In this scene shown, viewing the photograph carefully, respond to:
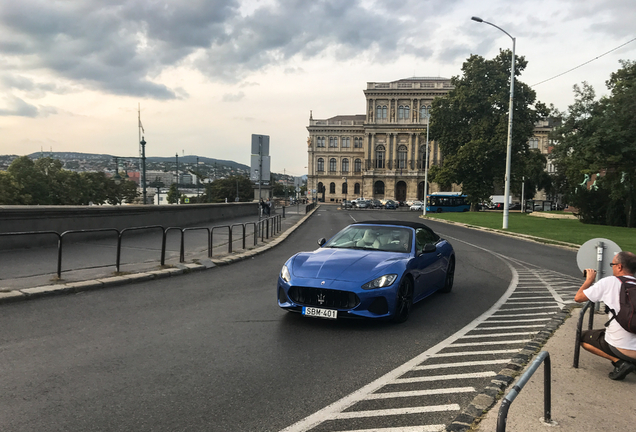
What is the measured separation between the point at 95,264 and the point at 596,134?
23.3 metres

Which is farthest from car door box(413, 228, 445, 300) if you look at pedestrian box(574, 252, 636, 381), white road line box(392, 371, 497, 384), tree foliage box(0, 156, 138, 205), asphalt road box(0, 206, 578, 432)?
tree foliage box(0, 156, 138, 205)

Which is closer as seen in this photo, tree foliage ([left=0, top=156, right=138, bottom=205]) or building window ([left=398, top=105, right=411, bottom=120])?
tree foliage ([left=0, top=156, right=138, bottom=205])

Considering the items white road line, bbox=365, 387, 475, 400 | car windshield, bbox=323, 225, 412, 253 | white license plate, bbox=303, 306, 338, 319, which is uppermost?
car windshield, bbox=323, 225, 412, 253

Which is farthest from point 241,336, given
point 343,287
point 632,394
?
point 632,394

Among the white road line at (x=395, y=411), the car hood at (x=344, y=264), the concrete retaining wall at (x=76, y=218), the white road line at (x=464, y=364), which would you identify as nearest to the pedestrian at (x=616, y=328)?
the white road line at (x=464, y=364)

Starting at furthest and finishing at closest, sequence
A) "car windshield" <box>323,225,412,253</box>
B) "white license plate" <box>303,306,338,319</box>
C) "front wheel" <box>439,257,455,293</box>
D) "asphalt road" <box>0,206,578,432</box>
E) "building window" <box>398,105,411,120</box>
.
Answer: "building window" <box>398,105,411,120</box>
"front wheel" <box>439,257,455,293</box>
"car windshield" <box>323,225,412,253</box>
"white license plate" <box>303,306,338,319</box>
"asphalt road" <box>0,206,578,432</box>

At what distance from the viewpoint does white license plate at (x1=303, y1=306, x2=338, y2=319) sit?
6254 mm

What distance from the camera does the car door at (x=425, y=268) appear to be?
743cm

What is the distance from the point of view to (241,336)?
5.93 meters

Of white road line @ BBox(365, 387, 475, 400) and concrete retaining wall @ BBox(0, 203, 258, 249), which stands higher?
concrete retaining wall @ BBox(0, 203, 258, 249)

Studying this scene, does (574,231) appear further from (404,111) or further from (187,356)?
(404,111)

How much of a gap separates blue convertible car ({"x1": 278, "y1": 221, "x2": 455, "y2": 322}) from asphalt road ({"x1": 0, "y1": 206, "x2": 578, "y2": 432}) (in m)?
0.28

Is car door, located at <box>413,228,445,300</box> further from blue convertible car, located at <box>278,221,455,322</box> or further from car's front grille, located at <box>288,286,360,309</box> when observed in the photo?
car's front grille, located at <box>288,286,360,309</box>

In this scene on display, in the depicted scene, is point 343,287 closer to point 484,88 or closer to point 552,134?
point 552,134
